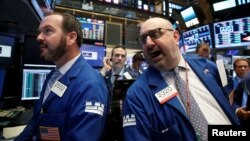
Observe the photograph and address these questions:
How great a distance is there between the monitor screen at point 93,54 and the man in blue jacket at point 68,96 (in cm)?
189

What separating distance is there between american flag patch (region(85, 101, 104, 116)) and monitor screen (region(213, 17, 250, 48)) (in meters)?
3.61

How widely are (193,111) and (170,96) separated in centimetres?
15

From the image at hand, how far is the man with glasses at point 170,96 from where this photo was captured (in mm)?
1160

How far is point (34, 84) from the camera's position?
2.18 m

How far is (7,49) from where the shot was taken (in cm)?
201

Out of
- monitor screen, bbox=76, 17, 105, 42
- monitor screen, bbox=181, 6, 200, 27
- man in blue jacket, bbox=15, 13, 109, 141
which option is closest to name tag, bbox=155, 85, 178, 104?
man in blue jacket, bbox=15, 13, 109, 141

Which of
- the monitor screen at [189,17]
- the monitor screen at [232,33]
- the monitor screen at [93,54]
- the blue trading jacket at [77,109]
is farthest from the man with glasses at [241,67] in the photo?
the blue trading jacket at [77,109]

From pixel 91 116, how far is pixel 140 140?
0.25 meters

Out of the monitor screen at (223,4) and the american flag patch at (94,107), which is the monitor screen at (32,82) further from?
the monitor screen at (223,4)

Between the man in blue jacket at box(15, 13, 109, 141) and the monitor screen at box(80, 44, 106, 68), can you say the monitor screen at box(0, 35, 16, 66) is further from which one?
the monitor screen at box(80, 44, 106, 68)

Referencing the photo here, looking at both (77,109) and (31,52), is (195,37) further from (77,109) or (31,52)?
(77,109)

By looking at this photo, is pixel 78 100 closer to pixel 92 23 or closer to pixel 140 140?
pixel 140 140

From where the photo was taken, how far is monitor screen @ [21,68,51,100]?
6.95 ft

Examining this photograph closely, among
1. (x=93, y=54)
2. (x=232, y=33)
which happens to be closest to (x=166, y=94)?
(x=93, y=54)
